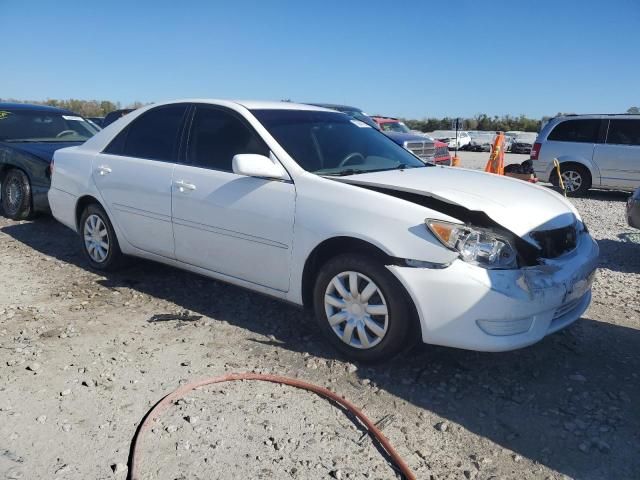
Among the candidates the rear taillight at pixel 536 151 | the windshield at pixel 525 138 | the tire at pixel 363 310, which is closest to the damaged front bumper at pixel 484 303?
the tire at pixel 363 310

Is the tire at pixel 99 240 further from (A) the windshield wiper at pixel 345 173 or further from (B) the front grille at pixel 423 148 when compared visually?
(B) the front grille at pixel 423 148

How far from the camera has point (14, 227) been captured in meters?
7.38

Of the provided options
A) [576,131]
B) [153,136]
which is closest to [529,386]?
[153,136]

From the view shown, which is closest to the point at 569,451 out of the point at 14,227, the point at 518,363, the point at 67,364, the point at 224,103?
the point at 518,363

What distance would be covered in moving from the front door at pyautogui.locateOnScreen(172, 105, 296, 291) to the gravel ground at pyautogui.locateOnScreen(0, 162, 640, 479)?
479mm

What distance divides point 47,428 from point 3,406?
383 millimetres

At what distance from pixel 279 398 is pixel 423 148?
11.2 meters

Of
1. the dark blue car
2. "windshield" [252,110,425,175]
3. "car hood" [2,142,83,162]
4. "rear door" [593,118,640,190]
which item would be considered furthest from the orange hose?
"rear door" [593,118,640,190]

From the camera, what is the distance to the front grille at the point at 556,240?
3.42 m

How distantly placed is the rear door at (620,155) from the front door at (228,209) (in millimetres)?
9598

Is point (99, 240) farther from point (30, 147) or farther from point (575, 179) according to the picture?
point (575, 179)

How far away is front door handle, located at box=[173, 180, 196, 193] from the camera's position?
14.0 ft

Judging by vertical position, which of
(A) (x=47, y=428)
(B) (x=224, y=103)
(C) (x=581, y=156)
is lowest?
(A) (x=47, y=428)

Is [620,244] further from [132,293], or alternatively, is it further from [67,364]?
[67,364]
